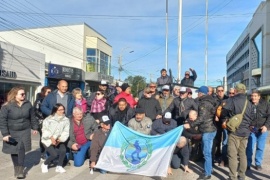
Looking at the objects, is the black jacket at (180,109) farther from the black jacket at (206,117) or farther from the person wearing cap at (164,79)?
the person wearing cap at (164,79)

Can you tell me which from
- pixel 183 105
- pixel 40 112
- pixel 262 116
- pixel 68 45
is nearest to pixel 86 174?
pixel 40 112

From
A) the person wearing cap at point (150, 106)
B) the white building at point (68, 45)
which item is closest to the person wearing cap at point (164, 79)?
the person wearing cap at point (150, 106)

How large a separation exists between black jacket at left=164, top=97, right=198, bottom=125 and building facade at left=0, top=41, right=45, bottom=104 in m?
19.3

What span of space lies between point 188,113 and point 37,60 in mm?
25369

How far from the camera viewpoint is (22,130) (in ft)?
24.3

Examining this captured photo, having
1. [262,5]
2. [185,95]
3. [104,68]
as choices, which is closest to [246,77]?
[262,5]

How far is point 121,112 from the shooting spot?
30.0 feet

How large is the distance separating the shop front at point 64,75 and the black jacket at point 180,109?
83.3 ft

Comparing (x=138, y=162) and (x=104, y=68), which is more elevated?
(x=104, y=68)

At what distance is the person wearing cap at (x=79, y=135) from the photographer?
857 cm

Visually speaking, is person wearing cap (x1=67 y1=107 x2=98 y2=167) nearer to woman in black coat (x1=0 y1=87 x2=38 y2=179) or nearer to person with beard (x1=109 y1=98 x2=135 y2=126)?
person with beard (x1=109 y1=98 x2=135 y2=126)

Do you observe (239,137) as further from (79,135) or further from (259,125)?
(79,135)

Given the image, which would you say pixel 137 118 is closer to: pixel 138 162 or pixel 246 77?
pixel 138 162

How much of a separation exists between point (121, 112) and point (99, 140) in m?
1.18
